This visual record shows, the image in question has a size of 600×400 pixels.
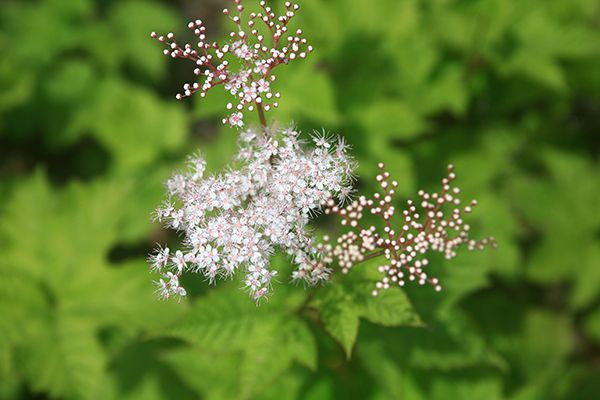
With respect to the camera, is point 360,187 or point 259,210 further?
point 360,187

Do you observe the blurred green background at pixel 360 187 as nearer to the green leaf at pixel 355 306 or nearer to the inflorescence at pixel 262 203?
the green leaf at pixel 355 306

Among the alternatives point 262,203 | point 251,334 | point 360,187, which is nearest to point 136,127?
point 360,187

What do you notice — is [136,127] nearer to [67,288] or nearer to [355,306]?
[67,288]

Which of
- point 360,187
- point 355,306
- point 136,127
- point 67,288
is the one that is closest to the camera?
point 355,306

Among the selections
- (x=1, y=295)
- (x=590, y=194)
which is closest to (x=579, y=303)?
(x=590, y=194)

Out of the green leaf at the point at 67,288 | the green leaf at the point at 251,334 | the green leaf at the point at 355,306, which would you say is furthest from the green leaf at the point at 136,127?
the green leaf at the point at 355,306
